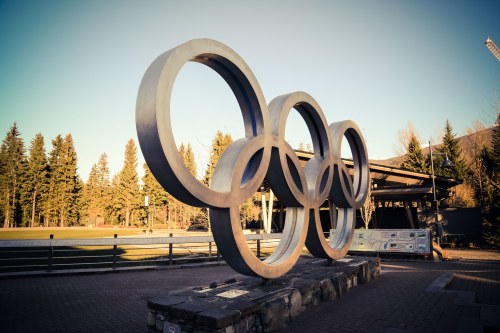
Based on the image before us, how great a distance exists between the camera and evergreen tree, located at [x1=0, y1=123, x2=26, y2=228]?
51.3 metres

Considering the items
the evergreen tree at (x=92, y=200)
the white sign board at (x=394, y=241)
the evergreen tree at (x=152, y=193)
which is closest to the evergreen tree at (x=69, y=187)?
the evergreen tree at (x=92, y=200)

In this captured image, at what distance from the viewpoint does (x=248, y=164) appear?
6.83 meters

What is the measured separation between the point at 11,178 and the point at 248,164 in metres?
61.7

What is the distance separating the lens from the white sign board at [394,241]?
15.1 m

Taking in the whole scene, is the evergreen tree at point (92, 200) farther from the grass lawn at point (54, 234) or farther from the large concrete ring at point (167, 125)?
the large concrete ring at point (167, 125)

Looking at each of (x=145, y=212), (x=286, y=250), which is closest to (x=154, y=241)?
(x=286, y=250)

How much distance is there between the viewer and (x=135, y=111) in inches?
191

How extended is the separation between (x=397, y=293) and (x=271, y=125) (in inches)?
231

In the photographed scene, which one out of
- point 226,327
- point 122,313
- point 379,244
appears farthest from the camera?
point 379,244

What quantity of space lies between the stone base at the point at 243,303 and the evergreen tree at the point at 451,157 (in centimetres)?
4282

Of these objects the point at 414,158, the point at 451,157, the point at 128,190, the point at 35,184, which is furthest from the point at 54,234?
the point at 451,157

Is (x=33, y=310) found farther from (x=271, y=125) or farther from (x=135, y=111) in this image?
(x=271, y=125)

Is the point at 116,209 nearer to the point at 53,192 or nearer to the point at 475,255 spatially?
the point at 53,192

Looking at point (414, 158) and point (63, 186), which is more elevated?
point (414, 158)
